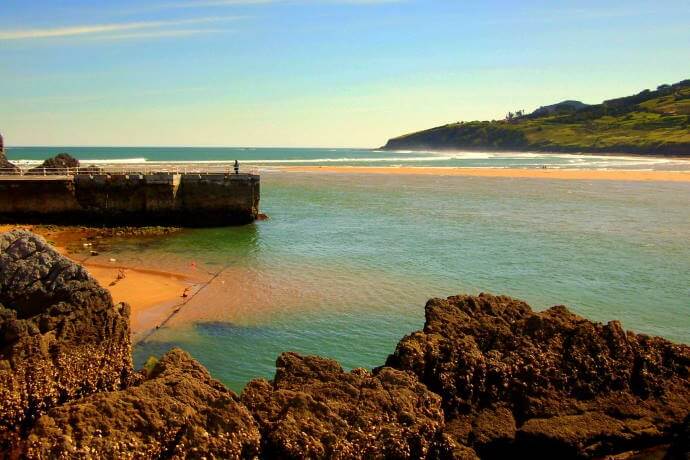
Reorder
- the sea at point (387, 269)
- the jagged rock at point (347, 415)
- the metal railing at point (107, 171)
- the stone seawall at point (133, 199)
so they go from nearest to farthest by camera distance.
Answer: the jagged rock at point (347, 415) < the sea at point (387, 269) < the stone seawall at point (133, 199) < the metal railing at point (107, 171)

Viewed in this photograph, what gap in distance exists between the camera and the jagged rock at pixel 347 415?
7796mm

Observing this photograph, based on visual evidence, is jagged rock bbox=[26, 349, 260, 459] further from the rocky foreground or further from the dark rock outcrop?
the dark rock outcrop

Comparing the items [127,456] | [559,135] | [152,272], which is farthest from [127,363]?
[559,135]

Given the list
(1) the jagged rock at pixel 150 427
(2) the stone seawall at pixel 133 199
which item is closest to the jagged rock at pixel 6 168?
(2) the stone seawall at pixel 133 199

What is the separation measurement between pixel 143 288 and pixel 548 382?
1446 cm

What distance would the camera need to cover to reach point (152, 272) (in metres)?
22.5

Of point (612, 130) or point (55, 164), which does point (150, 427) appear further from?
point (612, 130)

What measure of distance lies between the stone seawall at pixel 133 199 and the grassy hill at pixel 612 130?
11087cm

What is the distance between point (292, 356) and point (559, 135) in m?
171

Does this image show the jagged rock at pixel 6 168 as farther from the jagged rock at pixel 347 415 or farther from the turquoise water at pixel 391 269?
the jagged rock at pixel 347 415

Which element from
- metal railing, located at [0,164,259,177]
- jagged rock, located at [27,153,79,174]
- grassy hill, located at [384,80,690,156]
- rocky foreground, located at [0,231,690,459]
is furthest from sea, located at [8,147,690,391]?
grassy hill, located at [384,80,690,156]

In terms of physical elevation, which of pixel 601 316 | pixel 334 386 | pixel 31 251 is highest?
pixel 31 251

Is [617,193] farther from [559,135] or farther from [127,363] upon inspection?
[559,135]

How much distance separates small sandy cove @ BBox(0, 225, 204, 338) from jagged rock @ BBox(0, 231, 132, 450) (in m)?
5.06
